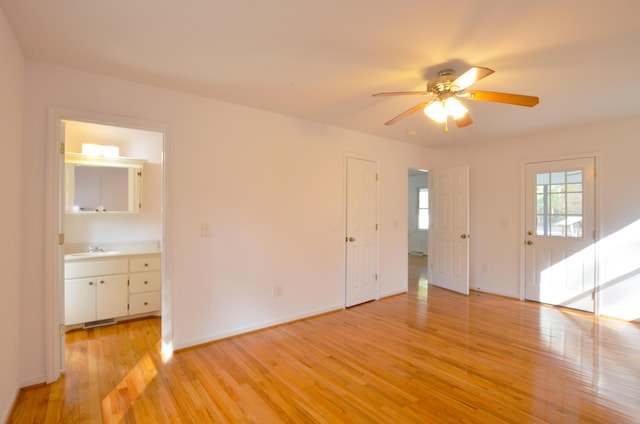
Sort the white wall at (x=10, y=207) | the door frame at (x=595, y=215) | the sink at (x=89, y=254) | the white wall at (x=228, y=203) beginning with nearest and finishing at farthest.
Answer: the white wall at (x=10, y=207)
the white wall at (x=228, y=203)
the sink at (x=89, y=254)
the door frame at (x=595, y=215)

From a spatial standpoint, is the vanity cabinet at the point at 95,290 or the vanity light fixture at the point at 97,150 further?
the vanity light fixture at the point at 97,150

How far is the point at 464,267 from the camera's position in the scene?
4836 mm

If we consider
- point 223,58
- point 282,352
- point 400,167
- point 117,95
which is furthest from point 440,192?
point 117,95

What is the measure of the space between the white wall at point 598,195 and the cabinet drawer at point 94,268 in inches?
205

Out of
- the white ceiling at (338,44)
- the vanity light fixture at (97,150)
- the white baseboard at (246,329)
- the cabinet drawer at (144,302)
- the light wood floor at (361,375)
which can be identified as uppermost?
the white ceiling at (338,44)

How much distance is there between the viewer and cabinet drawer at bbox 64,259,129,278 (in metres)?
3.24

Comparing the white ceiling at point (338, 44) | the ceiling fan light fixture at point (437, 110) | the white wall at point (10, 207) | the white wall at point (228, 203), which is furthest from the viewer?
the ceiling fan light fixture at point (437, 110)

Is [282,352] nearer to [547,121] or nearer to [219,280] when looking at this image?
[219,280]

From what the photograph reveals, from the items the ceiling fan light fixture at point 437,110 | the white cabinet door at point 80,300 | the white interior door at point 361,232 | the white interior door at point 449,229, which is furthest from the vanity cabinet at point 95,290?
the white interior door at point 449,229

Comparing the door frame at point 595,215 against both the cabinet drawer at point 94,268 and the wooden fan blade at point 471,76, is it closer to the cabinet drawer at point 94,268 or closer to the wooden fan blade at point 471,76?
the wooden fan blade at point 471,76

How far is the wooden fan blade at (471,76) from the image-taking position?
1.86 meters

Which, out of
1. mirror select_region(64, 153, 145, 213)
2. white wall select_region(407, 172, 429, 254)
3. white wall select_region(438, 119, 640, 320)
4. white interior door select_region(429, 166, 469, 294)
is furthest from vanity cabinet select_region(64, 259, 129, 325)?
white wall select_region(407, 172, 429, 254)

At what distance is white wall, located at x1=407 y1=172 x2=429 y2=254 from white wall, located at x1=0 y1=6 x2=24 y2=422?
841 centimetres

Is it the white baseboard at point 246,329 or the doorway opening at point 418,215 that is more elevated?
the doorway opening at point 418,215
